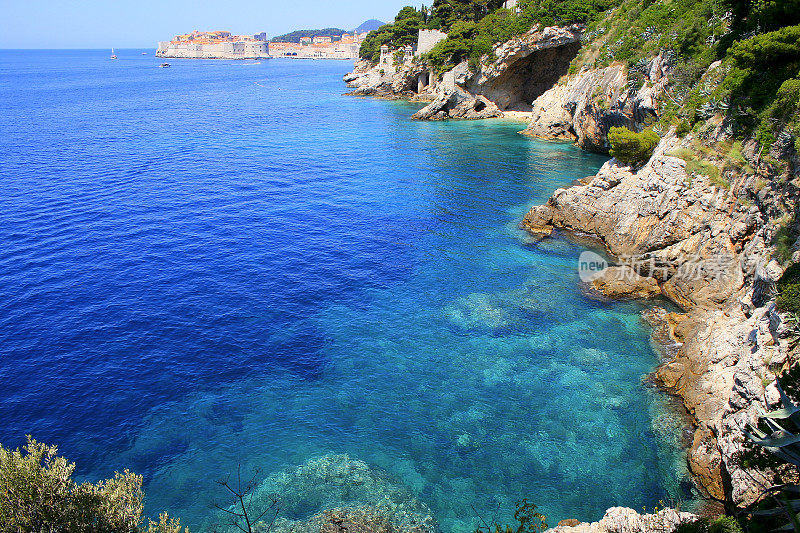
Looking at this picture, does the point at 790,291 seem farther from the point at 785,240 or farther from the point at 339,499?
the point at 339,499

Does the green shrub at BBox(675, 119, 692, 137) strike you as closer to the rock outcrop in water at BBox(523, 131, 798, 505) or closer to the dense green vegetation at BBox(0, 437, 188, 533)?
the rock outcrop in water at BBox(523, 131, 798, 505)

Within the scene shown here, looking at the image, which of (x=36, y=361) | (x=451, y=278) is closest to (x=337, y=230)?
(x=451, y=278)

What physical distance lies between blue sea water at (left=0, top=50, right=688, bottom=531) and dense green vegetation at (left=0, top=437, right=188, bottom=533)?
538cm

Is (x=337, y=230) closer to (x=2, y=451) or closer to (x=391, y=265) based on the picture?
(x=391, y=265)

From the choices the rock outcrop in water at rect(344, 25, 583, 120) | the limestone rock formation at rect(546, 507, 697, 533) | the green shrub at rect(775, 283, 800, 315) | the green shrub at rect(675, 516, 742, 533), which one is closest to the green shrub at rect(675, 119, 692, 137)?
the green shrub at rect(775, 283, 800, 315)

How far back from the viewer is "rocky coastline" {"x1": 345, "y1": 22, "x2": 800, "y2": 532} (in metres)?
18.6

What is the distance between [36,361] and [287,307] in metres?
13.5

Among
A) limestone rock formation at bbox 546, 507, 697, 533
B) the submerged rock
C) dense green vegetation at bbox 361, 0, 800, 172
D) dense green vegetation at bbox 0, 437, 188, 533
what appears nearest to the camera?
dense green vegetation at bbox 0, 437, 188, 533

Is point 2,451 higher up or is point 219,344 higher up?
point 2,451

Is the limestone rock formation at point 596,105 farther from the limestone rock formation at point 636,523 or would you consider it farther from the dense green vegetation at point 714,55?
the limestone rock formation at point 636,523

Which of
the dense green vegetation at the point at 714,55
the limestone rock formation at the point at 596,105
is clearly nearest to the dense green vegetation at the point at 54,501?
the dense green vegetation at the point at 714,55

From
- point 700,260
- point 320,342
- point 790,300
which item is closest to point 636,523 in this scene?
point 790,300

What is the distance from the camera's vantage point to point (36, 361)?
83.8 feet

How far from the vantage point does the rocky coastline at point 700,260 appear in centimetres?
1858
